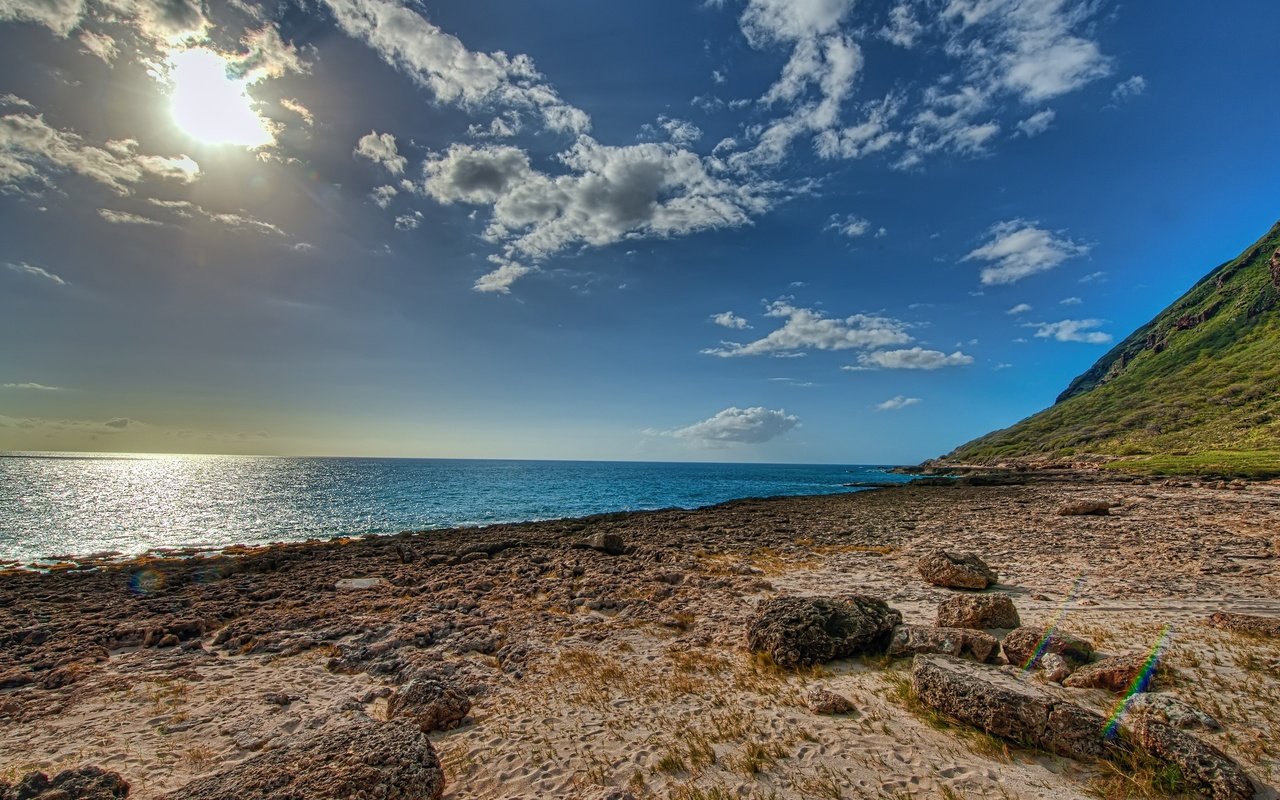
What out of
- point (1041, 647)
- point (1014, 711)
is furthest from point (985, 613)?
point (1014, 711)

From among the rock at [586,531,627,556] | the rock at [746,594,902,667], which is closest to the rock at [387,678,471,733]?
the rock at [746,594,902,667]

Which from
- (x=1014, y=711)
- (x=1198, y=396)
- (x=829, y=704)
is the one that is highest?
(x=1198, y=396)

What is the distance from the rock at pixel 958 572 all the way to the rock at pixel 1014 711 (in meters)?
9.50

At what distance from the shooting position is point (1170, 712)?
7.71 meters

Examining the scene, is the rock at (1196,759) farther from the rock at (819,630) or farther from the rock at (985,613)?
the rock at (985,613)

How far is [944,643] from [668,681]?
21.2 ft

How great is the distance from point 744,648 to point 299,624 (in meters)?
14.6

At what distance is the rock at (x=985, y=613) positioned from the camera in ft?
43.2

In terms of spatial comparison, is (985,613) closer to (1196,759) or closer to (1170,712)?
(1170,712)

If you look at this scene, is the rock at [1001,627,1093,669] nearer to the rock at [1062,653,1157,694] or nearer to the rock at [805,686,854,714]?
the rock at [1062,653,1157,694]

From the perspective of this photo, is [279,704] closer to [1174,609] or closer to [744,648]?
[744,648]

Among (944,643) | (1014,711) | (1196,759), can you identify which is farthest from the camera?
(944,643)

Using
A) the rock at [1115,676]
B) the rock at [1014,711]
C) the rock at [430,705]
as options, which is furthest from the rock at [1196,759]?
the rock at [430,705]

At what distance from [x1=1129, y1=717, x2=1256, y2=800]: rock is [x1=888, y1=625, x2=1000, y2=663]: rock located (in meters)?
4.00
